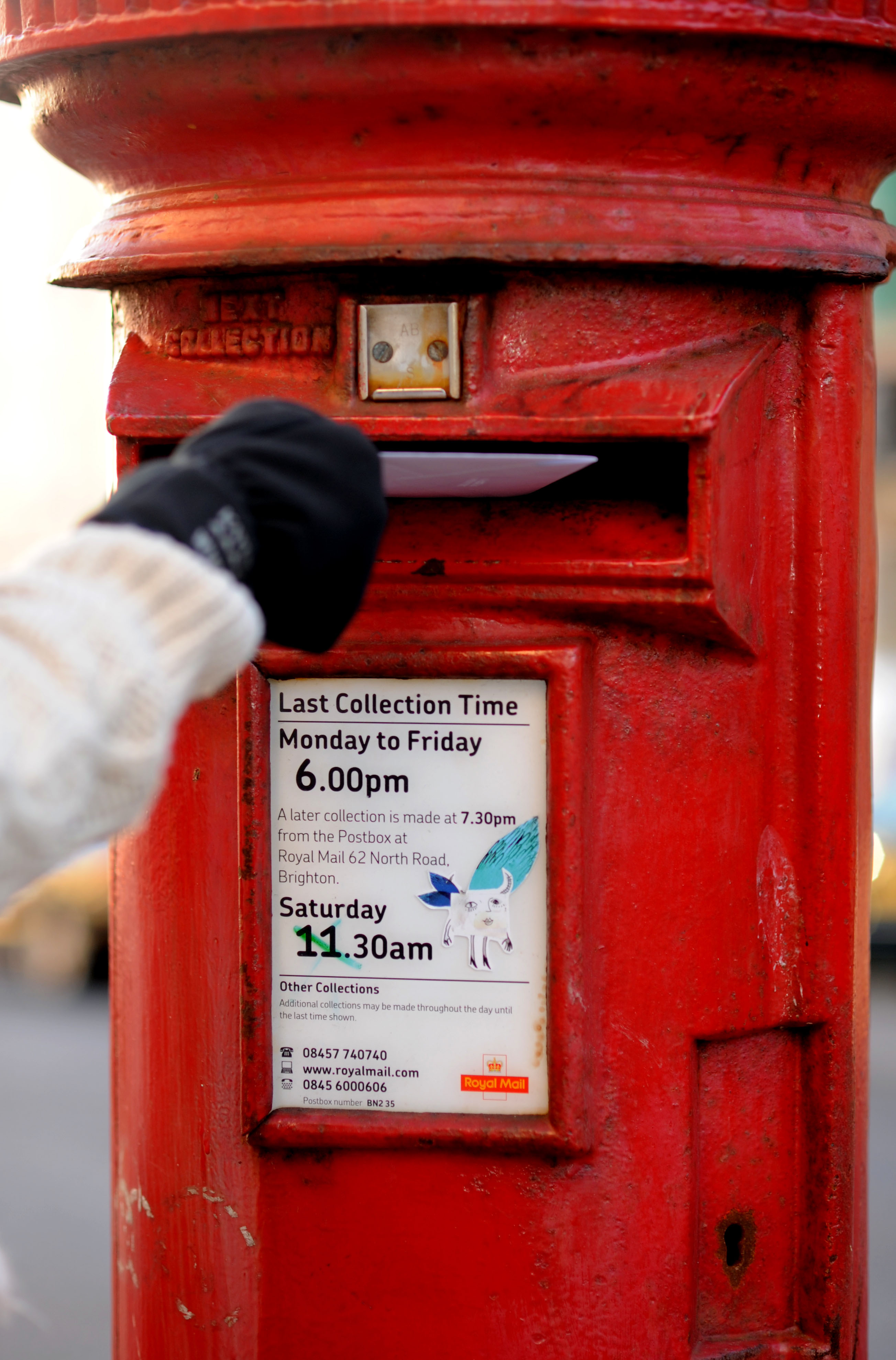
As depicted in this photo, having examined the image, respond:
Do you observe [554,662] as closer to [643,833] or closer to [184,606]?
[643,833]

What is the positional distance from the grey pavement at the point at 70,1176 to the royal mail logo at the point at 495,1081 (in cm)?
250

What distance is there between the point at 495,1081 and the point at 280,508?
751mm

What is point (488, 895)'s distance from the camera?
1460mm

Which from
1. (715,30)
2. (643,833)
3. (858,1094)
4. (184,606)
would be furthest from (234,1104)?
(715,30)

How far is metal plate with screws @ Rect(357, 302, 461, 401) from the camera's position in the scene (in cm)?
139

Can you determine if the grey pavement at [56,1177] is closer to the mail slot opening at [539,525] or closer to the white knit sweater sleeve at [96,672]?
the mail slot opening at [539,525]

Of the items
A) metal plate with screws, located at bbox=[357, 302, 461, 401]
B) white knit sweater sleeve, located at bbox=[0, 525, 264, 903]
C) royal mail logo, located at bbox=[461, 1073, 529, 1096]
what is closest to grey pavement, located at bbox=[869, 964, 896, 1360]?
royal mail logo, located at bbox=[461, 1073, 529, 1096]

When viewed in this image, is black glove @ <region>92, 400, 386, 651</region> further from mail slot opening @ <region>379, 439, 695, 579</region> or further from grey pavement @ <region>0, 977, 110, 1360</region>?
grey pavement @ <region>0, 977, 110, 1360</region>

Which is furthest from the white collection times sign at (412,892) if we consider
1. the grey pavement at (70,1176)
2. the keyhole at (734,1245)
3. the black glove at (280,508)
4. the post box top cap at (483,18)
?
the grey pavement at (70,1176)

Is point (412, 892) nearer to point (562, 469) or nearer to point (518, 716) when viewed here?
point (518, 716)

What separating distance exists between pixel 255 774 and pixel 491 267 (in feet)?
1.78

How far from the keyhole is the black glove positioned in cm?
87

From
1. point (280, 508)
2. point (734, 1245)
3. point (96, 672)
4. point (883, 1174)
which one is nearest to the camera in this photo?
point (96, 672)

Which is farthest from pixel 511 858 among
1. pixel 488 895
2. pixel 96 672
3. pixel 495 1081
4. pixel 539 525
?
pixel 96 672
